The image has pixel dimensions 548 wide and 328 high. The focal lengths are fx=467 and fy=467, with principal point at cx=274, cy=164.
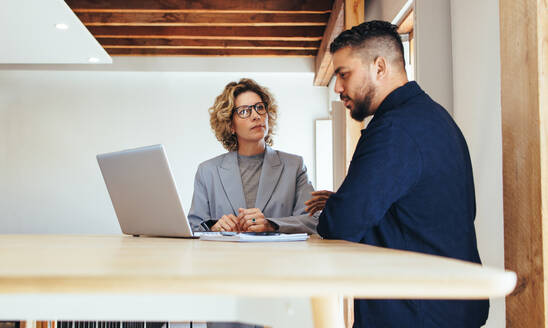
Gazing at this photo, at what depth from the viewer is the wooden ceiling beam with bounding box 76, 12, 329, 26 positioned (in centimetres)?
505

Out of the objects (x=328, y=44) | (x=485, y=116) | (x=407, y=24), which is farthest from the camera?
(x=328, y=44)

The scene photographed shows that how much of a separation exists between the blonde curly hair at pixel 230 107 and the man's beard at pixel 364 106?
0.87 m

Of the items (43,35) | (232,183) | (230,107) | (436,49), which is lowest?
(232,183)

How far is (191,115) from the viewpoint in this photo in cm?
664

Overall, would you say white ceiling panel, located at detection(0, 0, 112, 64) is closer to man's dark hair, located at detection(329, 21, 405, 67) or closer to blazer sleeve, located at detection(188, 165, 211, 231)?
blazer sleeve, located at detection(188, 165, 211, 231)

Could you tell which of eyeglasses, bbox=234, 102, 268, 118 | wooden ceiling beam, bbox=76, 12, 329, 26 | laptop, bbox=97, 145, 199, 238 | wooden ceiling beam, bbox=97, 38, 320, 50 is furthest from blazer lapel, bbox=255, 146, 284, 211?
wooden ceiling beam, bbox=97, 38, 320, 50

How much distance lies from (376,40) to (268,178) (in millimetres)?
848

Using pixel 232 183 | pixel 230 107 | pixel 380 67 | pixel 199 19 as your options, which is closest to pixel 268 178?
pixel 232 183

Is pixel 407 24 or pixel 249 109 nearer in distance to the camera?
pixel 249 109

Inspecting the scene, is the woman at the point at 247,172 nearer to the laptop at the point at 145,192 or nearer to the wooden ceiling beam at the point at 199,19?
the laptop at the point at 145,192

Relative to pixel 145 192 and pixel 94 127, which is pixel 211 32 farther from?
pixel 145 192

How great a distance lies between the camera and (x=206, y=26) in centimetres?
554

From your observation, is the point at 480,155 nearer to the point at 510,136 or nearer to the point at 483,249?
the point at 483,249

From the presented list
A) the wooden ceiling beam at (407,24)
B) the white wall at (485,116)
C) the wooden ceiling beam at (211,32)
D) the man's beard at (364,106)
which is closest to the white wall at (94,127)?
the wooden ceiling beam at (211,32)
